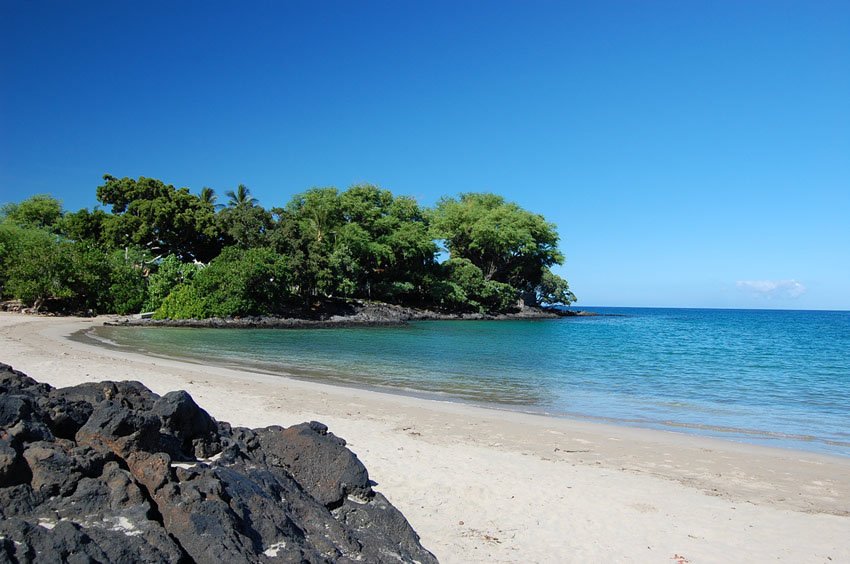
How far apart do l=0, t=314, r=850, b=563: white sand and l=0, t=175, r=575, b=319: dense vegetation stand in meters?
29.9

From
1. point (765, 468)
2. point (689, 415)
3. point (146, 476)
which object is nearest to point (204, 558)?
point (146, 476)

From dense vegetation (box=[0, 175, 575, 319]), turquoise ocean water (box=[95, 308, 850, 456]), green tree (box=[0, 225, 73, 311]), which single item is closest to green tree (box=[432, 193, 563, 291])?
dense vegetation (box=[0, 175, 575, 319])

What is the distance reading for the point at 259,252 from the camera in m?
42.0

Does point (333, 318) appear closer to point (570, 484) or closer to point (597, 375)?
point (597, 375)

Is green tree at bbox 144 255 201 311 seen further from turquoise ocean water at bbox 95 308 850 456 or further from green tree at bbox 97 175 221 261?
turquoise ocean water at bbox 95 308 850 456

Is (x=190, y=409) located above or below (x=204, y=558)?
above

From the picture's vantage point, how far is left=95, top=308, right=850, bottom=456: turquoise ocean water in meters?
11.8

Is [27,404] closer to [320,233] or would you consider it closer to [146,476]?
[146,476]

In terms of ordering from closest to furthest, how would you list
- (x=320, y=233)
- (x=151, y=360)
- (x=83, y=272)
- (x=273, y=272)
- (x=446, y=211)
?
1. (x=151, y=360)
2. (x=83, y=272)
3. (x=273, y=272)
4. (x=320, y=233)
5. (x=446, y=211)

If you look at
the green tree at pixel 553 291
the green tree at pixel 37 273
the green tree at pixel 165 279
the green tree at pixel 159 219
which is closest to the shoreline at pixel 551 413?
the green tree at pixel 37 273

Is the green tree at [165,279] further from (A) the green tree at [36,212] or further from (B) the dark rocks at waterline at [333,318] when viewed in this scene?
(A) the green tree at [36,212]

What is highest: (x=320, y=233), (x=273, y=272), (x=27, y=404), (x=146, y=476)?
(x=320, y=233)

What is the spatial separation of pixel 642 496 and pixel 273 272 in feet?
125

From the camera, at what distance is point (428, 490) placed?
236 inches
